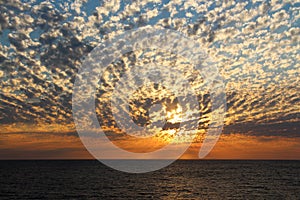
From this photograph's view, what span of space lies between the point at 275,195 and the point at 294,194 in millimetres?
4804

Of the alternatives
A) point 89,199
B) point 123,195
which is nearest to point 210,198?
point 123,195

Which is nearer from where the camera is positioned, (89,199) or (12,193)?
(89,199)

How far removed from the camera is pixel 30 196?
69500 mm

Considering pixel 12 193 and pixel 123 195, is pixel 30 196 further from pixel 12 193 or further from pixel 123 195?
pixel 123 195

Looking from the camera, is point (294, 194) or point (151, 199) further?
point (294, 194)

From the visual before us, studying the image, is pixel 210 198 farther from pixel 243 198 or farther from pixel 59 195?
pixel 59 195

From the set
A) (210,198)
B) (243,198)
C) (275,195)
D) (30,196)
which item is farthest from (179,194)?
(30,196)

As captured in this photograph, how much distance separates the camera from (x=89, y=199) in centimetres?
6525

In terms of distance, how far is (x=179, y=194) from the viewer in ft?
247

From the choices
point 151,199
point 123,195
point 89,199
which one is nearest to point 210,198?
point 151,199

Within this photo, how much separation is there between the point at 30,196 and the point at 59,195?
5975 mm

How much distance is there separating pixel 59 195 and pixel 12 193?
40.9ft

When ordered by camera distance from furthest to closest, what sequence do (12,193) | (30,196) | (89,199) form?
(12,193) < (30,196) < (89,199)

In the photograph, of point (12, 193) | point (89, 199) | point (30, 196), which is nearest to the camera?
point (89, 199)
